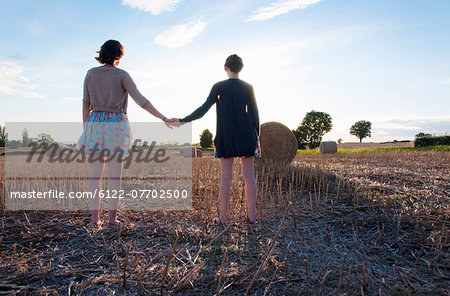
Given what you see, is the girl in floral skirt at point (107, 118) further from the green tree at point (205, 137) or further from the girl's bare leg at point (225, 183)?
the green tree at point (205, 137)

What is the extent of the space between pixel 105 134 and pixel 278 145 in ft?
21.6

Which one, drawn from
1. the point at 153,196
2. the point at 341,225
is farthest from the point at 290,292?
the point at 153,196

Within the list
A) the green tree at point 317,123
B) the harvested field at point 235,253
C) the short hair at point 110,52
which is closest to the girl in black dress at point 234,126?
the harvested field at point 235,253

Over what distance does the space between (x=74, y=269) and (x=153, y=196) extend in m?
2.58

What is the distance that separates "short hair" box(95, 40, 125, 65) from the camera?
3068 mm

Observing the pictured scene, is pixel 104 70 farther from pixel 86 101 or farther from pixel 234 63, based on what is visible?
pixel 234 63

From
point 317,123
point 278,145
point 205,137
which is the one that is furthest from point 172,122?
point 317,123

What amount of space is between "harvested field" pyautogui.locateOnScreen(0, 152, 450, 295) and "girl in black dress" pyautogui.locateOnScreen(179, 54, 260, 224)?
440 millimetres

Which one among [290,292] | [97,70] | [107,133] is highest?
[97,70]

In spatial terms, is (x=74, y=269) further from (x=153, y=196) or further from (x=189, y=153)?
(x=189, y=153)

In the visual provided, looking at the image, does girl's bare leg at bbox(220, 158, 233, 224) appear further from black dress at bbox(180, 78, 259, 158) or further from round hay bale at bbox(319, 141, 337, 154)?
round hay bale at bbox(319, 141, 337, 154)

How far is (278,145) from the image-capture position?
29.8 ft

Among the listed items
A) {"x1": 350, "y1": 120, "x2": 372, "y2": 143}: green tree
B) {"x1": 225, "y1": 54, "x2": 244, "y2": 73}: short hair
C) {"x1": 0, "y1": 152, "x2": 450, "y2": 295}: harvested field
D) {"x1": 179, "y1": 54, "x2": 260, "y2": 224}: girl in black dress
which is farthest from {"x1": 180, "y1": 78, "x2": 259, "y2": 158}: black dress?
{"x1": 350, "y1": 120, "x2": 372, "y2": 143}: green tree

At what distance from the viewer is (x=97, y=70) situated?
3.09 m
